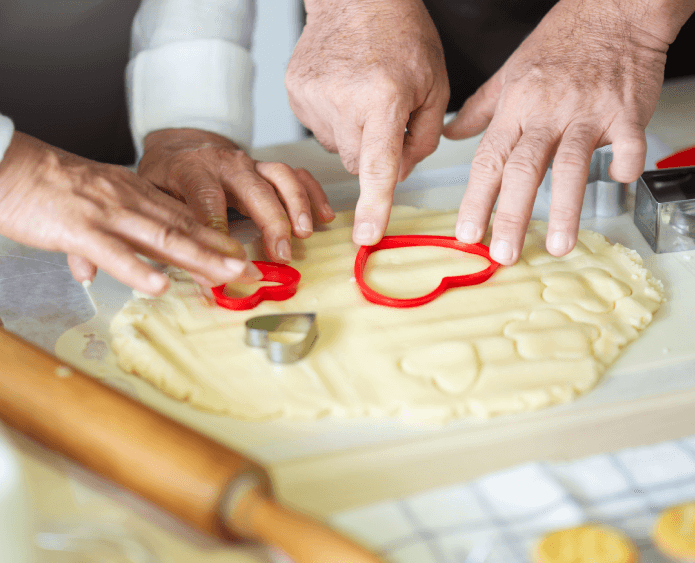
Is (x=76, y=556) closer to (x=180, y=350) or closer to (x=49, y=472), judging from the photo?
(x=49, y=472)

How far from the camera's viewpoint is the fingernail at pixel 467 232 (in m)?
1.08

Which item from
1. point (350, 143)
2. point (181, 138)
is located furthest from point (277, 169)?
point (181, 138)

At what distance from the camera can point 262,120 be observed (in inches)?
144

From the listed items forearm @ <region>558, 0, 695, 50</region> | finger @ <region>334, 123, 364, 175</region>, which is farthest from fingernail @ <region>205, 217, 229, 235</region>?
forearm @ <region>558, 0, 695, 50</region>

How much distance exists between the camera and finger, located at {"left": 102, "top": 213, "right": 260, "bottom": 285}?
902 millimetres

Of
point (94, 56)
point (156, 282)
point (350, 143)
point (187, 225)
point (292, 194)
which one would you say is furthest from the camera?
point (94, 56)

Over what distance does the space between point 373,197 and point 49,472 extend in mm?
660

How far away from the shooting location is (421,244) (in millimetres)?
1141

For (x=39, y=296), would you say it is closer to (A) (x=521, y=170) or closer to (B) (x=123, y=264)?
(B) (x=123, y=264)

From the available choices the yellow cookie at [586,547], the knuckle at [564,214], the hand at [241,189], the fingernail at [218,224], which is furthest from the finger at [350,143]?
the yellow cookie at [586,547]

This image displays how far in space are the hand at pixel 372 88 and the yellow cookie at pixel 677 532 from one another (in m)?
0.62

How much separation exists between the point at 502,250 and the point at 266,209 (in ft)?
1.41

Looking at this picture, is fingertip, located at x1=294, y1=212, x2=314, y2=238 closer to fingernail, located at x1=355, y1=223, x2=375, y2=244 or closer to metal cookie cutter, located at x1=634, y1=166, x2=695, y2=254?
fingernail, located at x1=355, y1=223, x2=375, y2=244

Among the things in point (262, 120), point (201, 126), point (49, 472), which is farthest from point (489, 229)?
point (262, 120)
